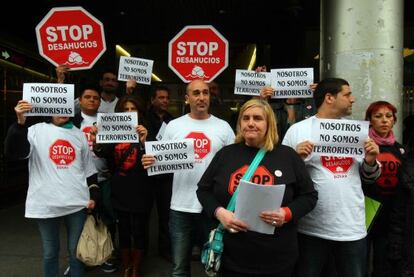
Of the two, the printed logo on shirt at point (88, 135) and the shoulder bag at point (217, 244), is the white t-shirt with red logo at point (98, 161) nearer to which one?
the printed logo on shirt at point (88, 135)

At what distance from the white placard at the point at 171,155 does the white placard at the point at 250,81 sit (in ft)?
3.54

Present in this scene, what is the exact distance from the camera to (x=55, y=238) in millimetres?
3775

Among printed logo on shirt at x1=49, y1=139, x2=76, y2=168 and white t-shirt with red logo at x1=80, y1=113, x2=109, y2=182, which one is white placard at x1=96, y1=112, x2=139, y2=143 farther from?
white t-shirt with red logo at x1=80, y1=113, x2=109, y2=182

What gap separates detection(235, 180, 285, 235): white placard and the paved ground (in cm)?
250

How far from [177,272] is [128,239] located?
92 centimetres

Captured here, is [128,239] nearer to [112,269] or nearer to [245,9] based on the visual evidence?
[112,269]

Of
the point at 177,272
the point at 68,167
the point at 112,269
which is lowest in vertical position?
the point at 112,269

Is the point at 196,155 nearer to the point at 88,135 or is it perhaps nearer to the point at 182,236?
the point at 182,236

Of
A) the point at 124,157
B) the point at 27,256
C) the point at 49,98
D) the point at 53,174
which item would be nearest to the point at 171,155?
the point at 124,157

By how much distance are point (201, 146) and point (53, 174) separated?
50.3 inches

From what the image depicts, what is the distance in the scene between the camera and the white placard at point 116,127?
157 inches

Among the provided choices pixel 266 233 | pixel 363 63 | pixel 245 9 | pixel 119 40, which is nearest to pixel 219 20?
pixel 245 9

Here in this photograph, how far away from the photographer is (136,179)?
438cm

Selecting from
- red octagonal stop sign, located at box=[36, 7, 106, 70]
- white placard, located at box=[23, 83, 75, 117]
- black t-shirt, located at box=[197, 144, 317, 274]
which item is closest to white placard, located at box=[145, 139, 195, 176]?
black t-shirt, located at box=[197, 144, 317, 274]
